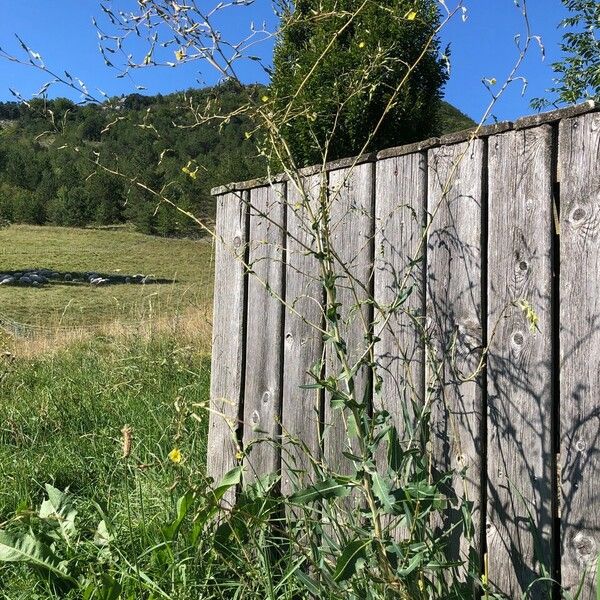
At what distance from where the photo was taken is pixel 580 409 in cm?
165

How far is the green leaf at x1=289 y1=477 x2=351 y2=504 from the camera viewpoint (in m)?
1.57

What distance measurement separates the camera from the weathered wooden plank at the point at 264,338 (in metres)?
2.50

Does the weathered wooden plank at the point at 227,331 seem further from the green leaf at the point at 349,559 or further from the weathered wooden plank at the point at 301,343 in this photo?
the green leaf at the point at 349,559

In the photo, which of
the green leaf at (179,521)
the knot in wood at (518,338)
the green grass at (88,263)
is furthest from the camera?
the green grass at (88,263)

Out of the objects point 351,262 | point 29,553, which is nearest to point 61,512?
point 29,553

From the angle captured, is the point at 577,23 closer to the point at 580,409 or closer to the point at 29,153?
the point at 580,409

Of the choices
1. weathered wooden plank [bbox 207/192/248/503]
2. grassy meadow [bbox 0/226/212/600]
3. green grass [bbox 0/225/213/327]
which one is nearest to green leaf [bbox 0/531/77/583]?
grassy meadow [bbox 0/226/212/600]

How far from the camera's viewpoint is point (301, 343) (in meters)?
2.39

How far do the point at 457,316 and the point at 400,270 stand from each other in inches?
9.6

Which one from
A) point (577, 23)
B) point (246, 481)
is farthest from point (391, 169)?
point (577, 23)

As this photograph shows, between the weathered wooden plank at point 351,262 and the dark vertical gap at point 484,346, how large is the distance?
1.27ft

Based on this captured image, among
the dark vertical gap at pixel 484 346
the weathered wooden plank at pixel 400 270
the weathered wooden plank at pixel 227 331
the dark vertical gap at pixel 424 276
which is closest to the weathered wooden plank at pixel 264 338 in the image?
the weathered wooden plank at pixel 227 331

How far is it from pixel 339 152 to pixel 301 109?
7.88 metres

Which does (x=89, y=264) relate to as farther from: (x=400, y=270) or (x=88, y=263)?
(x=400, y=270)
